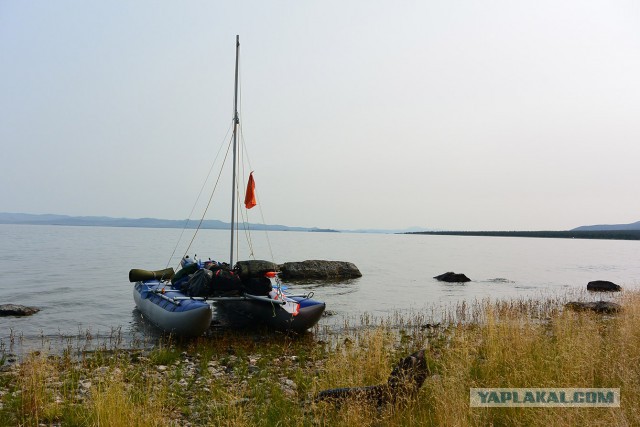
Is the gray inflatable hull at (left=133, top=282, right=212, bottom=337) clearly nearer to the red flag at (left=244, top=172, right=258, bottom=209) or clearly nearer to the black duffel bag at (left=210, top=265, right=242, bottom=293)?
the black duffel bag at (left=210, top=265, right=242, bottom=293)

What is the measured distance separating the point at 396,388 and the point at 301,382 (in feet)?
8.81

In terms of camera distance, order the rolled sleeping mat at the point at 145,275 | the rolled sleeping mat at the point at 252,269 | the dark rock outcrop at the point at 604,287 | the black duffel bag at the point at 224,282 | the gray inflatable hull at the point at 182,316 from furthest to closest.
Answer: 1. the dark rock outcrop at the point at 604,287
2. the rolled sleeping mat at the point at 145,275
3. the rolled sleeping mat at the point at 252,269
4. the black duffel bag at the point at 224,282
5. the gray inflatable hull at the point at 182,316

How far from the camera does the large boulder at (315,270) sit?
32.8m

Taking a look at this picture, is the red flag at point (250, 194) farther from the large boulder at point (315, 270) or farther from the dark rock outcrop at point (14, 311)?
the large boulder at point (315, 270)

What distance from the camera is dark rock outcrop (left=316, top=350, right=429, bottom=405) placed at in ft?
22.2

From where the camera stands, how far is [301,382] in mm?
9000

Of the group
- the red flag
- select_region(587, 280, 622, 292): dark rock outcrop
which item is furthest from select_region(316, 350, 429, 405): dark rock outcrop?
select_region(587, 280, 622, 292): dark rock outcrop

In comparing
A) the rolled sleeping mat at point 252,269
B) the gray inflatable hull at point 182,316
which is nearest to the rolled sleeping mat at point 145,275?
the gray inflatable hull at point 182,316

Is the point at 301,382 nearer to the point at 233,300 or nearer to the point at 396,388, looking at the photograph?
the point at 396,388

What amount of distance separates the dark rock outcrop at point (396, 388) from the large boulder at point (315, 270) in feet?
83.1

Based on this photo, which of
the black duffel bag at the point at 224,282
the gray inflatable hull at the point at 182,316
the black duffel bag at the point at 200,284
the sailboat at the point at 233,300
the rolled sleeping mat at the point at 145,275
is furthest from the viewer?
the rolled sleeping mat at the point at 145,275

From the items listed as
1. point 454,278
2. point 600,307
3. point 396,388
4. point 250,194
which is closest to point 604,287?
point 454,278

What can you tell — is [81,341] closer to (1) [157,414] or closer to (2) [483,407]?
(1) [157,414]

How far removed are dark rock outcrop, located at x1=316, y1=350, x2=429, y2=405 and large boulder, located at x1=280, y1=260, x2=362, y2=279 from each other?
2534 centimetres
